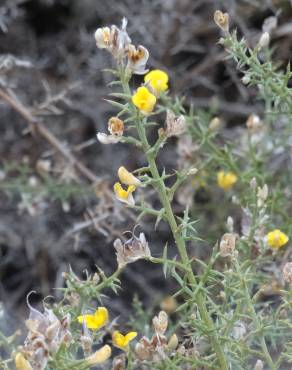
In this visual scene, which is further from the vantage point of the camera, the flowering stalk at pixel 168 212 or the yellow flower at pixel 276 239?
the yellow flower at pixel 276 239

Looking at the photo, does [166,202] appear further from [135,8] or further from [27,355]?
[135,8]

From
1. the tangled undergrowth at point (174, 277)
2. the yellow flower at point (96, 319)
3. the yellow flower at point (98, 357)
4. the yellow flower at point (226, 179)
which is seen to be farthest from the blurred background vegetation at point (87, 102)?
the yellow flower at point (98, 357)

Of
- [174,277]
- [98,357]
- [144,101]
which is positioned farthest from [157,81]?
[98,357]

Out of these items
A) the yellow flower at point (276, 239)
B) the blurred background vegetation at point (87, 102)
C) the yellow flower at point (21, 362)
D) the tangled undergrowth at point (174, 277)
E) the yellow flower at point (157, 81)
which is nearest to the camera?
the yellow flower at point (21, 362)

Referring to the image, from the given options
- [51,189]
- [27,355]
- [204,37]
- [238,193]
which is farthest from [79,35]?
[27,355]

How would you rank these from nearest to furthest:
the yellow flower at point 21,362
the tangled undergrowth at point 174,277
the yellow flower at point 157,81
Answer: the yellow flower at point 21,362
the tangled undergrowth at point 174,277
the yellow flower at point 157,81

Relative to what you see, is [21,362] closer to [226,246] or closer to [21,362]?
[21,362]


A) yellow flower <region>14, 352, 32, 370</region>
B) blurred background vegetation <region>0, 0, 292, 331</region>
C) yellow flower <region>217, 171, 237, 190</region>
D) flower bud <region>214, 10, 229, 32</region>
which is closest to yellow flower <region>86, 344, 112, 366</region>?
yellow flower <region>14, 352, 32, 370</region>

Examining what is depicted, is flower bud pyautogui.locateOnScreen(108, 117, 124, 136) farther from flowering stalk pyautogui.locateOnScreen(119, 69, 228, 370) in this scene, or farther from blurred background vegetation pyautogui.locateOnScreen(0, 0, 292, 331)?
blurred background vegetation pyautogui.locateOnScreen(0, 0, 292, 331)

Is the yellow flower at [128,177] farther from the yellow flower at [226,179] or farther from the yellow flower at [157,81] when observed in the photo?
the yellow flower at [226,179]

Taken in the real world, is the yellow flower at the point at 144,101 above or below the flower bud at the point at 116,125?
above

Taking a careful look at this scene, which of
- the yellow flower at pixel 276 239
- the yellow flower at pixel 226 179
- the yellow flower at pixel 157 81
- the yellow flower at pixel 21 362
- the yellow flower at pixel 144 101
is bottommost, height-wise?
the yellow flower at pixel 226 179
